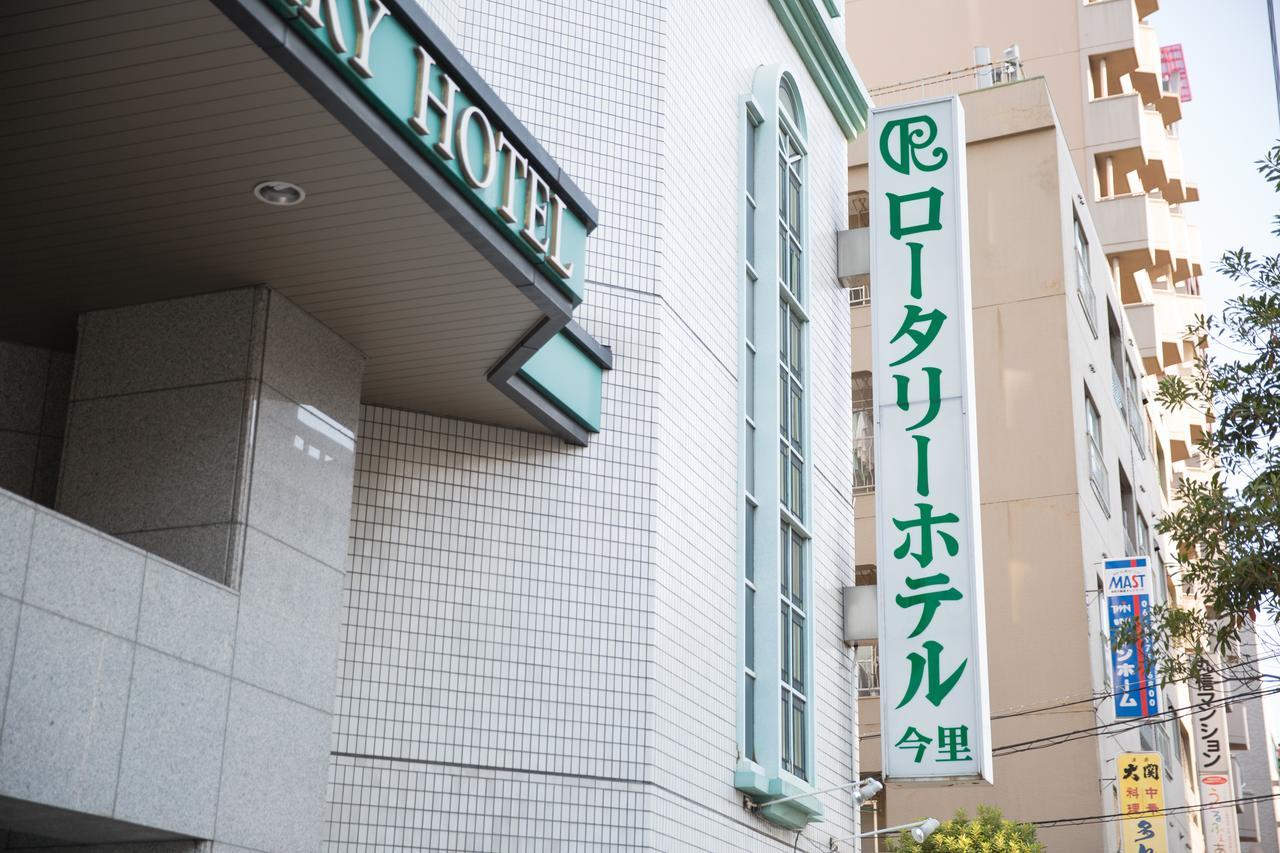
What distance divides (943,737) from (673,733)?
4.82m

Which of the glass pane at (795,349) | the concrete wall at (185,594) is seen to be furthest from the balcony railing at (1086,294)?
the concrete wall at (185,594)

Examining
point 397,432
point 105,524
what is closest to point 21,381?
point 105,524

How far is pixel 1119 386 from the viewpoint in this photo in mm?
35844

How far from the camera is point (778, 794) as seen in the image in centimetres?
1380

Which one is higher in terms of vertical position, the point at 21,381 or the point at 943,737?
the point at 21,381

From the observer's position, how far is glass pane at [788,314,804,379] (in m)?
16.7

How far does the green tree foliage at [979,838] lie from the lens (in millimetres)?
21328

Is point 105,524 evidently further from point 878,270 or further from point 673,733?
point 878,270

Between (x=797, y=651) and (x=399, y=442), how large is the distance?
17.9 ft

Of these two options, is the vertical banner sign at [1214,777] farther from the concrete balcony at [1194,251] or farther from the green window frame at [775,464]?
the green window frame at [775,464]

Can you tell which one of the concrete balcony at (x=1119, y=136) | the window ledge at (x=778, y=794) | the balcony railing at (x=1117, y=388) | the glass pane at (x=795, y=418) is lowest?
the window ledge at (x=778, y=794)

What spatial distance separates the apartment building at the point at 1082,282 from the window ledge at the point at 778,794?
475 inches

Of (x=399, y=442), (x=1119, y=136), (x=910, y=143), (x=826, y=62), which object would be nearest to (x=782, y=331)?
(x=910, y=143)

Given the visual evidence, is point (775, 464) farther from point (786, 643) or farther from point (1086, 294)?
point (1086, 294)
